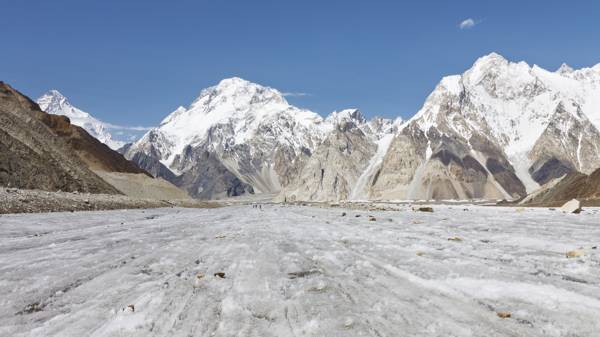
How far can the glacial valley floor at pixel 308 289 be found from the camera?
17.7 ft

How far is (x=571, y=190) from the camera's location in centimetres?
8894

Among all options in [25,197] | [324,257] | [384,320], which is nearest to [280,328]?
[384,320]

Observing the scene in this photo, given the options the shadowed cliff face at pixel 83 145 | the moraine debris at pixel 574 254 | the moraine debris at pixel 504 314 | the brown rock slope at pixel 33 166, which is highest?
the shadowed cliff face at pixel 83 145

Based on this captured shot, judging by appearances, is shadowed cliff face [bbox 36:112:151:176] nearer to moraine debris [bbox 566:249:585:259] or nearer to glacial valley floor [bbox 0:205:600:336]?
glacial valley floor [bbox 0:205:600:336]

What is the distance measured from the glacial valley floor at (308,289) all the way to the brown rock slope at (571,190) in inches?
2875

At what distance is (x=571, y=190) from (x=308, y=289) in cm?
9804

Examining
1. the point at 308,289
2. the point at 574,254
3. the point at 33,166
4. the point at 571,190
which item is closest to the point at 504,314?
the point at 308,289

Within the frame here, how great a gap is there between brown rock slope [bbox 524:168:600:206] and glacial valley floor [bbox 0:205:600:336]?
7302 cm

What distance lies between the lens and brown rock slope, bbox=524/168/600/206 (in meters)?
80.5

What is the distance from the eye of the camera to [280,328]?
5.37m

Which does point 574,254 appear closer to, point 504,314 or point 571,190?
point 504,314

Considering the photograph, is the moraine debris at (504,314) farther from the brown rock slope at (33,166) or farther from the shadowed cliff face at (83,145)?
the shadowed cliff face at (83,145)

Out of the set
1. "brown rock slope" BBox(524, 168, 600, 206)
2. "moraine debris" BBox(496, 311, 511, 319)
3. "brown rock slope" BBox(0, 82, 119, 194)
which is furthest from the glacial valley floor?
"brown rock slope" BBox(524, 168, 600, 206)

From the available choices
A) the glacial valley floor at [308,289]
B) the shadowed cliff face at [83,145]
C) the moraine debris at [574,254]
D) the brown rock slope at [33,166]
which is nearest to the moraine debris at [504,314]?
the glacial valley floor at [308,289]
